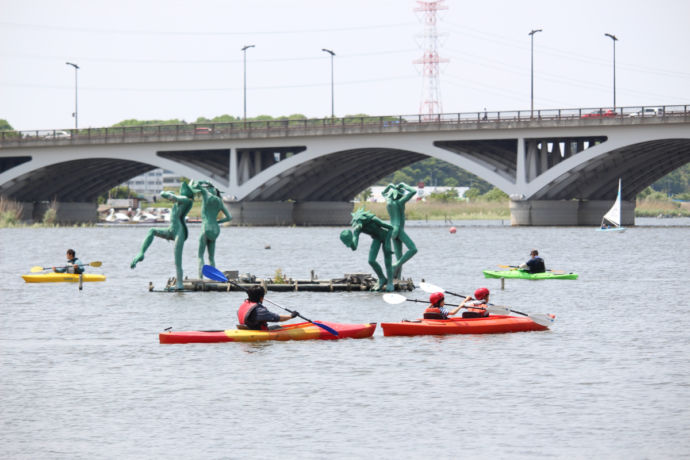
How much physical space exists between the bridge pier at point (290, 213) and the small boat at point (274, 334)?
7980cm

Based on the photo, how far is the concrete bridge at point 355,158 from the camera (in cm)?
8650

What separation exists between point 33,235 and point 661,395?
273 feet

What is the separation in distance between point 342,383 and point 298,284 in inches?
678

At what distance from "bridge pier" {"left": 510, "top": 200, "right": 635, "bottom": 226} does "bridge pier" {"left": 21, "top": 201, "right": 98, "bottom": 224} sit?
172 ft

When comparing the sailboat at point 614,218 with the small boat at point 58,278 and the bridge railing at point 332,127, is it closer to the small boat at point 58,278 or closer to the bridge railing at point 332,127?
the bridge railing at point 332,127

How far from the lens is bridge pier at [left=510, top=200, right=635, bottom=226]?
92312 millimetres

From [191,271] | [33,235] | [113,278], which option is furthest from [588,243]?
[33,235]

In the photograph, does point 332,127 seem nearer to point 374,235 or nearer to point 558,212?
point 558,212

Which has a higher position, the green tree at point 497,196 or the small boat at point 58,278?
the green tree at point 497,196

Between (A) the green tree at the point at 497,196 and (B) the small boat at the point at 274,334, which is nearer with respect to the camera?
(B) the small boat at the point at 274,334

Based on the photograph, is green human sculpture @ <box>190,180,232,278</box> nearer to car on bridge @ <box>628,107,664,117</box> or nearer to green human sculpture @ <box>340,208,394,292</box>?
green human sculpture @ <box>340,208,394,292</box>

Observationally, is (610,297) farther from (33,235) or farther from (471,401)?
(33,235)

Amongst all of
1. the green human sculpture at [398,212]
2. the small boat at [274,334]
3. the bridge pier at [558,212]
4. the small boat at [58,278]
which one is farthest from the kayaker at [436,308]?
the bridge pier at [558,212]

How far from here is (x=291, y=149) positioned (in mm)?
106312
